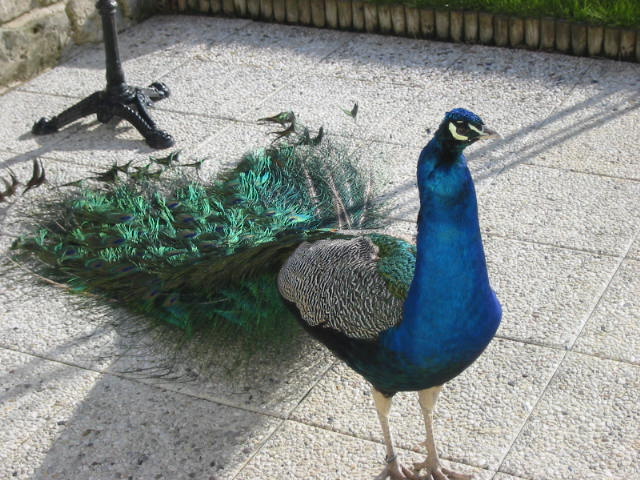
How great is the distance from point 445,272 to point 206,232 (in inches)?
46.5

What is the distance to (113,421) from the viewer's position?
11.9ft

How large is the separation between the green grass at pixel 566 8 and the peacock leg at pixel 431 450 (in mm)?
3772

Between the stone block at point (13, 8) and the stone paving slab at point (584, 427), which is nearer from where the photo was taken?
the stone paving slab at point (584, 427)

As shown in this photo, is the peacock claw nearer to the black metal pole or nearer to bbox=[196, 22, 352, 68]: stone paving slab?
the black metal pole

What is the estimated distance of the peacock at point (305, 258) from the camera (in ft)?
9.23

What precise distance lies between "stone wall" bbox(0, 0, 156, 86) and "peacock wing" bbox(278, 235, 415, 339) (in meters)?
3.91

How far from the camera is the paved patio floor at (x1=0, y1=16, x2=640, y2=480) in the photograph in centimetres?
343

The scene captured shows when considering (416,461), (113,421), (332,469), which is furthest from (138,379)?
(416,461)

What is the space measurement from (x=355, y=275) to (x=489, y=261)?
1.49m

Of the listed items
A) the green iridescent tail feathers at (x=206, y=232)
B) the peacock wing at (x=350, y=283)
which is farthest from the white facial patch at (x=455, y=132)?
the green iridescent tail feathers at (x=206, y=232)

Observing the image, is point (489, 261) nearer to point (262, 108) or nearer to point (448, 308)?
point (448, 308)

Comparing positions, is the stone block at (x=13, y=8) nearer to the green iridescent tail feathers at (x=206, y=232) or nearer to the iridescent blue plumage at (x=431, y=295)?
the green iridescent tail feathers at (x=206, y=232)

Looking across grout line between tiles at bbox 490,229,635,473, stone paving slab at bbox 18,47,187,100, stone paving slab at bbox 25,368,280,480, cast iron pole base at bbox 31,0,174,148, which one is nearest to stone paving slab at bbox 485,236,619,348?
grout line between tiles at bbox 490,229,635,473

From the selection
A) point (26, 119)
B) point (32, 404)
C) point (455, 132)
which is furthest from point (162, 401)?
point (26, 119)
